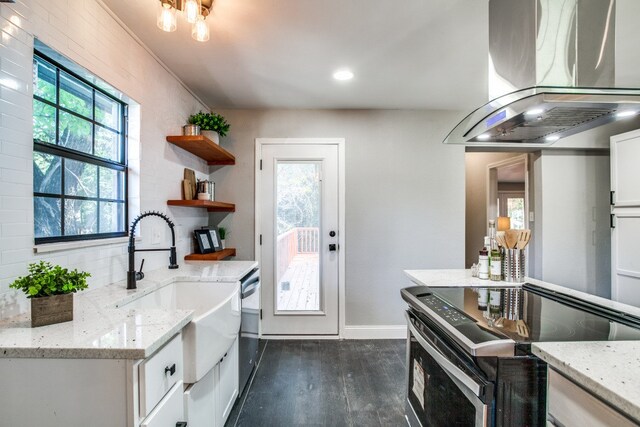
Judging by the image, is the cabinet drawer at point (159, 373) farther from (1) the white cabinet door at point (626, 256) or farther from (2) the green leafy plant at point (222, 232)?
(1) the white cabinet door at point (626, 256)

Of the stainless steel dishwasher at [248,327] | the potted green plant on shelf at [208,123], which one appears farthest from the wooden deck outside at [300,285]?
the potted green plant on shelf at [208,123]

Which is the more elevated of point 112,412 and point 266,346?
point 112,412

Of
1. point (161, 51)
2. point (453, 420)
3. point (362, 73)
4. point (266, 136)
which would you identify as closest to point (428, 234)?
point (362, 73)

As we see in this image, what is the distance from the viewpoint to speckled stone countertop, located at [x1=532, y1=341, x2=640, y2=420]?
64 centimetres

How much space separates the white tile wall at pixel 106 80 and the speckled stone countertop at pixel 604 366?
1.90m

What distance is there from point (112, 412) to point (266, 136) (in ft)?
8.97

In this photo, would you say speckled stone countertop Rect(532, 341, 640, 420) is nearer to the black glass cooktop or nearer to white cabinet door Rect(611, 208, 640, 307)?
the black glass cooktop

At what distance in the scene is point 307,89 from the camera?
2.72 metres

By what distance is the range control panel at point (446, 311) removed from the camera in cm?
112

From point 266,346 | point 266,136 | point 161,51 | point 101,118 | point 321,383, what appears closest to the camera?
point 101,118

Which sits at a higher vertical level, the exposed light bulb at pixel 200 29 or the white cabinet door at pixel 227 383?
the exposed light bulb at pixel 200 29

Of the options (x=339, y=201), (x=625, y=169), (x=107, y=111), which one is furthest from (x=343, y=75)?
(x=625, y=169)

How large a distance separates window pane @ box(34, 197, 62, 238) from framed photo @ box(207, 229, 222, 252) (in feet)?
4.91

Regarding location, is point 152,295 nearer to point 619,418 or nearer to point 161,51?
A: point 161,51
